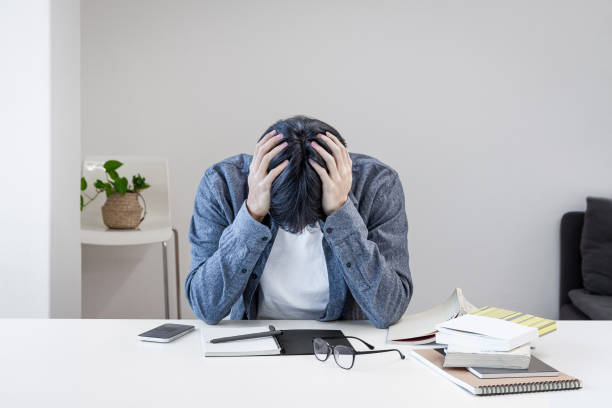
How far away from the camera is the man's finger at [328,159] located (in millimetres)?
1142

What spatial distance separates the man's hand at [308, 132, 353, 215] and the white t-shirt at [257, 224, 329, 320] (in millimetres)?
184

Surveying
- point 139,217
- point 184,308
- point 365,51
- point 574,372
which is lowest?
point 184,308

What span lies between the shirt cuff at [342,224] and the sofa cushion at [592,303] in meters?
1.88

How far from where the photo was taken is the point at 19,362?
37.0 inches

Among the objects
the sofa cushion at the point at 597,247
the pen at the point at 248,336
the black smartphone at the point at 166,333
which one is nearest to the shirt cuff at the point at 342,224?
the pen at the point at 248,336

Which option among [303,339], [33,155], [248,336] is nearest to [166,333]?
[248,336]

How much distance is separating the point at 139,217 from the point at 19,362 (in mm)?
1724

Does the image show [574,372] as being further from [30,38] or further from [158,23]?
[158,23]

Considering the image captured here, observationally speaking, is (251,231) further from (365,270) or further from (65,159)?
(65,159)

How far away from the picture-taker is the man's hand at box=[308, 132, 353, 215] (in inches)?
45.0

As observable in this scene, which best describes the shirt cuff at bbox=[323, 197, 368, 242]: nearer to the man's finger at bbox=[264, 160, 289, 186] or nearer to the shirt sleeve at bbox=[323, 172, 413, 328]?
the shirt sleeve at bbox=[323, 172, 413, 328]

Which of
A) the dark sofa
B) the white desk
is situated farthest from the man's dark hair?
the dark sofa

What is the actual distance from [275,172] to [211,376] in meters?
0.42

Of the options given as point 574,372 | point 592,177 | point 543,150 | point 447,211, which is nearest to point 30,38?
point 574,372
